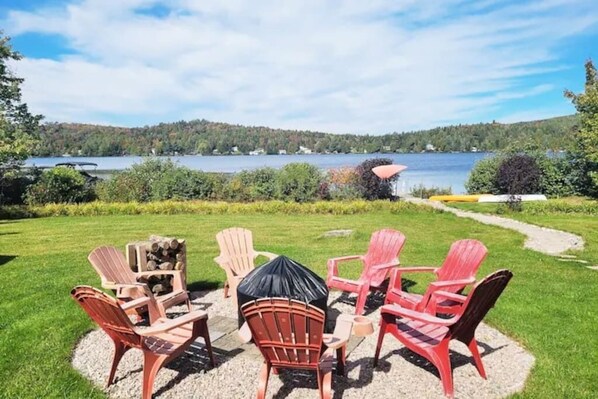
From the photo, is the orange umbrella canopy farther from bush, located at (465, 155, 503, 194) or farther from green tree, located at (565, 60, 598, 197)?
green tree, located at (565, 60, 598, 197)

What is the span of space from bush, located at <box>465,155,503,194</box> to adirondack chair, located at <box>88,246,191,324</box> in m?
17.2

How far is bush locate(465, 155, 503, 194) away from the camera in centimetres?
1925

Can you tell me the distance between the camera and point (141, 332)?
302 centimetres

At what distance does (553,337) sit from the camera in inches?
166

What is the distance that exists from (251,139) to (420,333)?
68476 mm

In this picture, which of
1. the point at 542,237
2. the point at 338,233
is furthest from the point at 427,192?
the point at 338,233

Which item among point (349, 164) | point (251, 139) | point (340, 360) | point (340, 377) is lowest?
point (340, 377)

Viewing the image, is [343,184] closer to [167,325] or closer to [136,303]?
[136,303]

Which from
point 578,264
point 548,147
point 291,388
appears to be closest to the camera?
point 291,388

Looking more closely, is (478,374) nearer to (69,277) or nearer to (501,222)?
(69,277)

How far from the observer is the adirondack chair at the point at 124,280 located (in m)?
4.11

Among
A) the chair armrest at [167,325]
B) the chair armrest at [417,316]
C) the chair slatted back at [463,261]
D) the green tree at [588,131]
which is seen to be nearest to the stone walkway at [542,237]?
the chair slatted back at [463,261]

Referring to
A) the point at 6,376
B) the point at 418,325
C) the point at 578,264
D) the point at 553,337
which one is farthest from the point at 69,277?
the point at 578,264

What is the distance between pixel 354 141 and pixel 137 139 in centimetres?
3860
